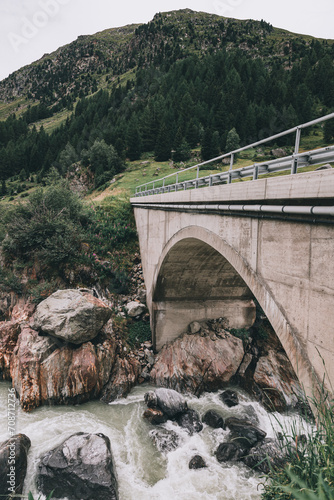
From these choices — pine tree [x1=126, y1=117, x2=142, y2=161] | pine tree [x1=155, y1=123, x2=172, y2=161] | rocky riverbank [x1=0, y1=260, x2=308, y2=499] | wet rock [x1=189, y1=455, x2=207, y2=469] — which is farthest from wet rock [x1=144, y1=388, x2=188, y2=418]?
pine tree [x1=126, y1=117, x2=142, y2=161]

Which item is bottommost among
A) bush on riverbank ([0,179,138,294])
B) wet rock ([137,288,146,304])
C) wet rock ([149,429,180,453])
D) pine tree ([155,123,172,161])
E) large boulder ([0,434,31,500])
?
wet rock ([149,429,180,453])

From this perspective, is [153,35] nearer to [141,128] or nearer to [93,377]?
[141,128]

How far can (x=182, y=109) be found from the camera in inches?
1997

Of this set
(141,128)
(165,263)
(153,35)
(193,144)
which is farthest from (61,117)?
(165,263)

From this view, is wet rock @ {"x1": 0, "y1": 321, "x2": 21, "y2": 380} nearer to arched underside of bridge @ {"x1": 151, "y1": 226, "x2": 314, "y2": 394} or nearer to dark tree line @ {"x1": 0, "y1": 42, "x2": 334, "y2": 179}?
arched underside of bridge @ {"x1": 151, "y1": 226, "x2": 314, "y2": 394}

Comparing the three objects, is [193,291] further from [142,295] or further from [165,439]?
[165,439]

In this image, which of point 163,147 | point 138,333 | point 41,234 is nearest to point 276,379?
point 138,333

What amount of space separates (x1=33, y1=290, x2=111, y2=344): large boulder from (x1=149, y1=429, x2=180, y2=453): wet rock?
16.4ft

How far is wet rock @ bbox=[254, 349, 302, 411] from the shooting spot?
1289cm

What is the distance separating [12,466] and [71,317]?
18.5ft

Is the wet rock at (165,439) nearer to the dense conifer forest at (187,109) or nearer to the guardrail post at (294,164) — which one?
the guardrail post at (294,164)

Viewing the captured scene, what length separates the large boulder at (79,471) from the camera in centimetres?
→ 785

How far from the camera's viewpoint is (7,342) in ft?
44.4

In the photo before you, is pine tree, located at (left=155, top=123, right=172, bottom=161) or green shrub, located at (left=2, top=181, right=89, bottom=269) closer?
green shrub, located at (left=2, top=181, right=89, bottom=269)
